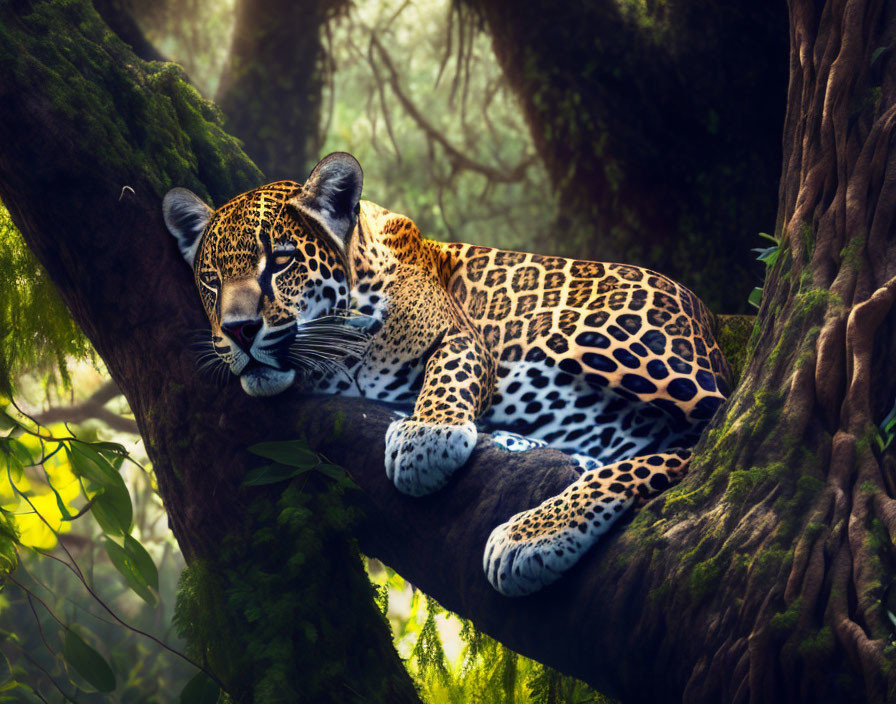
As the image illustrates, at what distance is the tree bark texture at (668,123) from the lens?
5297mm

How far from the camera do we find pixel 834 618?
2010 millimetres

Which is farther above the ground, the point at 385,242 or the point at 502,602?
the point at 385,242

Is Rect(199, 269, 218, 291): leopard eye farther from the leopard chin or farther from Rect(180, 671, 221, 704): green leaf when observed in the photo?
Rect(180, 671, 221, 704): green leaf

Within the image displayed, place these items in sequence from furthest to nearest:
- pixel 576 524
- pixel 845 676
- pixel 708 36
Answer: pixel 708 36, pixel 576 524, pixel 845 676

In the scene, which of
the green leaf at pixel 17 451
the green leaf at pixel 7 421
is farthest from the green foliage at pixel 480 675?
the green leaf at pixel 7 421

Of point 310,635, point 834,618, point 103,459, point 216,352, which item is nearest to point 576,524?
point 834,618

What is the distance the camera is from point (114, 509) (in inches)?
132

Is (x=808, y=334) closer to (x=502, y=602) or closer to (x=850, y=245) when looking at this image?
(x=850, y=245)

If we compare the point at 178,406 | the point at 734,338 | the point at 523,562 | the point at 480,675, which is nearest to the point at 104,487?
the point at 178,406

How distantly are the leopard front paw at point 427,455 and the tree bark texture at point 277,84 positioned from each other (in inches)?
197

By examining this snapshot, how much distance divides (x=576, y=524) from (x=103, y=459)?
1.97m

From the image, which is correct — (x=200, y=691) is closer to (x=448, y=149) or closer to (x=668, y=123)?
Result: (x=668, y=123)

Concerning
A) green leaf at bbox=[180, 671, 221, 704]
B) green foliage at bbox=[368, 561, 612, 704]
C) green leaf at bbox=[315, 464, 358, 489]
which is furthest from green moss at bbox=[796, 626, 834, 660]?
green leaf at bbox=[180, 671, 221, 704]

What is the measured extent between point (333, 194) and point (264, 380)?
81 cm
